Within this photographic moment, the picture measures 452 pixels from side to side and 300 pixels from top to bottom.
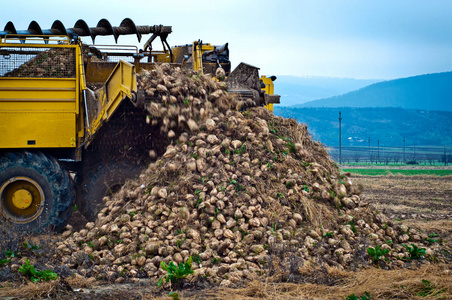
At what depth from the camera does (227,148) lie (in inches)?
295

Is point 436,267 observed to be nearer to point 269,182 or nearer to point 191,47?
point 269,182

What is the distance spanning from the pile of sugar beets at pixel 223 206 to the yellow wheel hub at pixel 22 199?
997 millimetres

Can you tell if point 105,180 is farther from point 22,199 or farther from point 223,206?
point 223,206

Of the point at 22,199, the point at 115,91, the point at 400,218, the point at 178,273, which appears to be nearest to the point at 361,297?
the point at 178,273

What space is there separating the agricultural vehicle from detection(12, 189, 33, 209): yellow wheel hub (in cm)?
2

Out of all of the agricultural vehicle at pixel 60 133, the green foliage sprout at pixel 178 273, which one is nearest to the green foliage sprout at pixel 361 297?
the green foliage sprout at pixel 178 273

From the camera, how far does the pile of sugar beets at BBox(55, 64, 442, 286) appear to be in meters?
6.10

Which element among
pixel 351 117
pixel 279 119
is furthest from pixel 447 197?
pixel 351 117

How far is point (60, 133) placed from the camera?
820 cm

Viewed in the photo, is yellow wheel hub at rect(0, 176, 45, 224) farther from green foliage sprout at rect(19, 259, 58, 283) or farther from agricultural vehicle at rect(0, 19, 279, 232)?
green foliage sprout at rect(19, 259, 58, 283)

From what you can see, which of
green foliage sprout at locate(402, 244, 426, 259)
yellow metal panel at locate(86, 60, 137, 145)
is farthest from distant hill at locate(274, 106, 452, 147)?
green foliage sprout at locate(402, 244, 426, 259)

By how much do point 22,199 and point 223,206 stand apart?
3.60 m

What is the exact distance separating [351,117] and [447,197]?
15806 cm

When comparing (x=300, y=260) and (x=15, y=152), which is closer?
(x=300, y=260)
